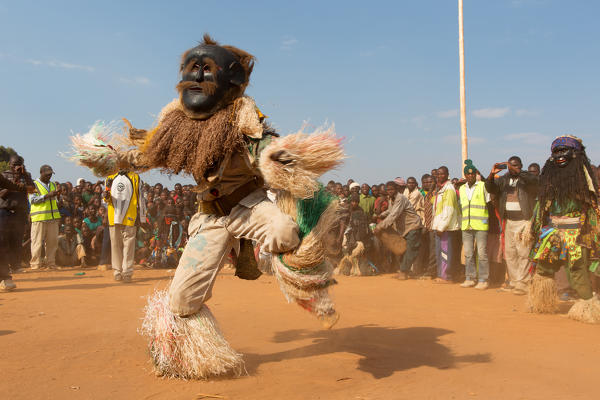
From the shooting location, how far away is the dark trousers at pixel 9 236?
26.4 ft

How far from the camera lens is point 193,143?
356 cm

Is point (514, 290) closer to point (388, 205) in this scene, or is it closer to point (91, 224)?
point (388, 205)

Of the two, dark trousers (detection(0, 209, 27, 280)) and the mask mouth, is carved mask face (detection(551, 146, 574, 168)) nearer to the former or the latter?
the mask mouth

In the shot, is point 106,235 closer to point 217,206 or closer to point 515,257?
point 217,206

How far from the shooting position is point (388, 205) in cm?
1160

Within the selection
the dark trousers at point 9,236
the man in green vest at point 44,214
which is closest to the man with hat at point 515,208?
the dark trousers at point 9,236

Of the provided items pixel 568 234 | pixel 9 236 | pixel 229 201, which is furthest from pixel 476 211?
pixel 9 236

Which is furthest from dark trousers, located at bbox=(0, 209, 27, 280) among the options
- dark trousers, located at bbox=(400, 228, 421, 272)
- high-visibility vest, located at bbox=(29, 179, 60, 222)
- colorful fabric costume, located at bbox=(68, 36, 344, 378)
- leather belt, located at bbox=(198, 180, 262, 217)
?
dark trousers, located at bbox=(400, 228, 421, 272)

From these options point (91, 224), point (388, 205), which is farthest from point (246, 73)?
point (91, 224)

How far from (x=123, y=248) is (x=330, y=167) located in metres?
7.29

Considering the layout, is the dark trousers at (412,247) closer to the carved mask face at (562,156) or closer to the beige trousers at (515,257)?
the beige trousers at (515,257)

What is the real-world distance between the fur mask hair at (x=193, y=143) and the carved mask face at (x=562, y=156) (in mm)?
4948

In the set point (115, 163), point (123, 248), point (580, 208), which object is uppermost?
point (115, 163)

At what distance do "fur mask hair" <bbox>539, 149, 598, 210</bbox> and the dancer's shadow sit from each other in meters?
2.56
